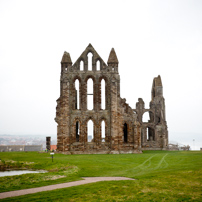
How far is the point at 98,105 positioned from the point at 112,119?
3026 mm

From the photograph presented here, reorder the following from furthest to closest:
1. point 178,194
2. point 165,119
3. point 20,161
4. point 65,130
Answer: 1. point 165,119
2. point 65,130
3. point 20,161
4. point 178,194

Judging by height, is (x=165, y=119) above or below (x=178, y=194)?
above

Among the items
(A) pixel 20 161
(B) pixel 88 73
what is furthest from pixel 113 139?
(A) pixel 20 161

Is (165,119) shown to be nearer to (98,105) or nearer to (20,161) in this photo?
(98,105)

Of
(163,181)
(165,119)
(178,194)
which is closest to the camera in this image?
(178,194)

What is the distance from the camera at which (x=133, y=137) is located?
4028 centimetres

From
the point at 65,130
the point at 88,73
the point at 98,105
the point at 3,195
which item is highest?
the point at 88,73

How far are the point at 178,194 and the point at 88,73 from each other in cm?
2996

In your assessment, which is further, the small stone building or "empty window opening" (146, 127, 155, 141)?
"empty window opening" (146, 127, 155, 141)

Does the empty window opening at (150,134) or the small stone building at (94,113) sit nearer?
the small stone building at (94,113)

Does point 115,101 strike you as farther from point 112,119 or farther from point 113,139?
point 113,139

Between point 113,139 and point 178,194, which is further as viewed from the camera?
point 113,139

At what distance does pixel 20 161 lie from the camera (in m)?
27.1

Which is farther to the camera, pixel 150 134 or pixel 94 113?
pixel 150 134
